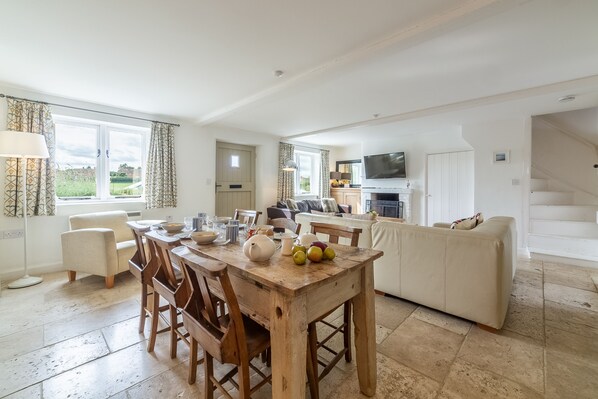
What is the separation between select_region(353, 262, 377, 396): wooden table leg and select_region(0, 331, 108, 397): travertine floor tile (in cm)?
175

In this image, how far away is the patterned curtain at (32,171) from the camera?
3.12 metres

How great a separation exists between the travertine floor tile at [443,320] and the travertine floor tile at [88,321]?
8.50 feet

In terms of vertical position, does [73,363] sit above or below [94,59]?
below

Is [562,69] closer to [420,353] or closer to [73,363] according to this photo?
[420,353]

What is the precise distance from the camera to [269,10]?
1.79 meters

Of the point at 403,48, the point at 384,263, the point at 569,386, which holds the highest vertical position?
the point at 403,48

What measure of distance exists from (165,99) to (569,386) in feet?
15.4

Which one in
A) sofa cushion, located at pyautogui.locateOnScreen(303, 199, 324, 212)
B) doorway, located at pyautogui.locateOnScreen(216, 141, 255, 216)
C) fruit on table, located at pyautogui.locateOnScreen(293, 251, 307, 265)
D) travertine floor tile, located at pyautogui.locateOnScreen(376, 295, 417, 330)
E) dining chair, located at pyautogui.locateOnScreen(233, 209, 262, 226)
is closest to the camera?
fruit on table, located at pyautogui.locateOnScreen(293, 251, 307, 265)

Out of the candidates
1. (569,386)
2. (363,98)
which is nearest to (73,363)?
(569,386)

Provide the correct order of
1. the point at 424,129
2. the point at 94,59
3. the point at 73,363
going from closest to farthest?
the point at 73,363, the point at 94,59, the point at 424,129

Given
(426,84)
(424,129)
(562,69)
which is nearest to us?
(562,69)

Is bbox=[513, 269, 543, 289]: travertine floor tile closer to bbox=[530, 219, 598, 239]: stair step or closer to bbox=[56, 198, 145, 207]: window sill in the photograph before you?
bbox=[530, 219, 598, 239]: stair step

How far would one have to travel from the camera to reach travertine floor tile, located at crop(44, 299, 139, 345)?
78.7 inches

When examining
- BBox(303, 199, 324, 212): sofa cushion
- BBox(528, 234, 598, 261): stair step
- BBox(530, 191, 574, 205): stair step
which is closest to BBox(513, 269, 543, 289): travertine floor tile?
BBox(528, 234, 598, 261): stair step
